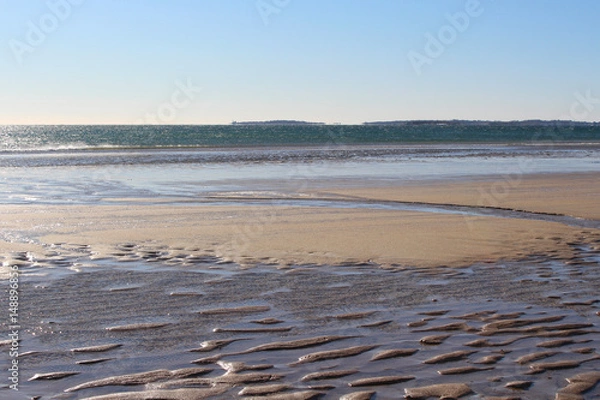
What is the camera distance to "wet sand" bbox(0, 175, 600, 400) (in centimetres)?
489

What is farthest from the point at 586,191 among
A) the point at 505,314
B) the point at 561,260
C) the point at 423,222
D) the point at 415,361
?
the point at 415,361

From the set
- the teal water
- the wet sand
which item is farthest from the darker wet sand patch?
the teal water

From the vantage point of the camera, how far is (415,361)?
5.31m

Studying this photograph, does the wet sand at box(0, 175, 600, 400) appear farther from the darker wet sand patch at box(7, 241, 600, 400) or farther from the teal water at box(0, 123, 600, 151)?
the teal water at box(0, 123, 600, 151)

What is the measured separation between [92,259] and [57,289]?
1774mm

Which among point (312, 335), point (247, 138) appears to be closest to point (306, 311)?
point (312, 335)

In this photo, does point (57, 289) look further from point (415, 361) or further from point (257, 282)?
point (415, 361)

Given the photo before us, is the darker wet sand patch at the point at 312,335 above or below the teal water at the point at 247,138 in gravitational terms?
below

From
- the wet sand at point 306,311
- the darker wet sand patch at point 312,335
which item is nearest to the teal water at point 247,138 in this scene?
the wet sand at point 306,311

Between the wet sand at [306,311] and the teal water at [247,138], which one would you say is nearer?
the wet sand at [306,311]

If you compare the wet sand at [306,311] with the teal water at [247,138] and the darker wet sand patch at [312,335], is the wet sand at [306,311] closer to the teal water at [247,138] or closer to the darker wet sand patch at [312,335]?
the darker wet sand patch at [312,335]

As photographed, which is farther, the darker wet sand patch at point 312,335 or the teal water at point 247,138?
the teal water at point 247,138

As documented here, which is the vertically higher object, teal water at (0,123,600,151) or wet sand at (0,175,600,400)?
teal water at (0,123,600,151)

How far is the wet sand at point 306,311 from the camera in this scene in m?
4.89
